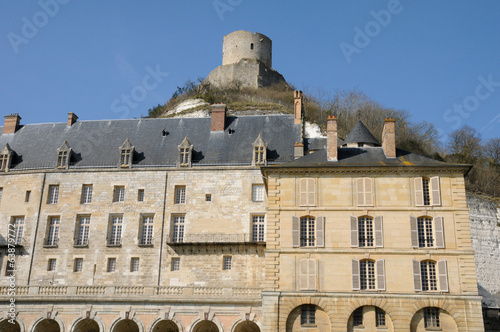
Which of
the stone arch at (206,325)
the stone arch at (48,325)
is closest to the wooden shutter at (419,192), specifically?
the stone arch at (206,325)

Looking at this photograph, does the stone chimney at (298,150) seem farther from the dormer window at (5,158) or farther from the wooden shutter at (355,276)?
the dormer window at (5,158)

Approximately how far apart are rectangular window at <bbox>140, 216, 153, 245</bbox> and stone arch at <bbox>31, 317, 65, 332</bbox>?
6.27 meters

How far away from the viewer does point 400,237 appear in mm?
24828

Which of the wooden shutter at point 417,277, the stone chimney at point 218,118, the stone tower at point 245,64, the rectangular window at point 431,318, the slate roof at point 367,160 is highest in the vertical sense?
the stone tower at point 245,64

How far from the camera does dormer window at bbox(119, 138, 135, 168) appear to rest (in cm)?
3447

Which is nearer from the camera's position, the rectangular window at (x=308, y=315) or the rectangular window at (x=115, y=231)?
the rectangular window at (x=308, y=315)

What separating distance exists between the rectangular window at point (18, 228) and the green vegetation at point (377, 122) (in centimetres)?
2014

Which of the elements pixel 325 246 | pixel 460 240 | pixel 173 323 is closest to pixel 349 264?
pixel 325 246

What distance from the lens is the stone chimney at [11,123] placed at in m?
39.0

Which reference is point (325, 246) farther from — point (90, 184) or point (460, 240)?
point (90, 184)

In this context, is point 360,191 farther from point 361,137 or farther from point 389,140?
point 361,137

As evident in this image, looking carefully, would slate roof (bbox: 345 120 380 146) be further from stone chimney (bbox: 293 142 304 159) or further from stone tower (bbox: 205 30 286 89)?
stone tower (bbox: 205 30 286 89)

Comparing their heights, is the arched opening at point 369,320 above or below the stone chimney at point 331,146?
below

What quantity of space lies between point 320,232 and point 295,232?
108 cm
